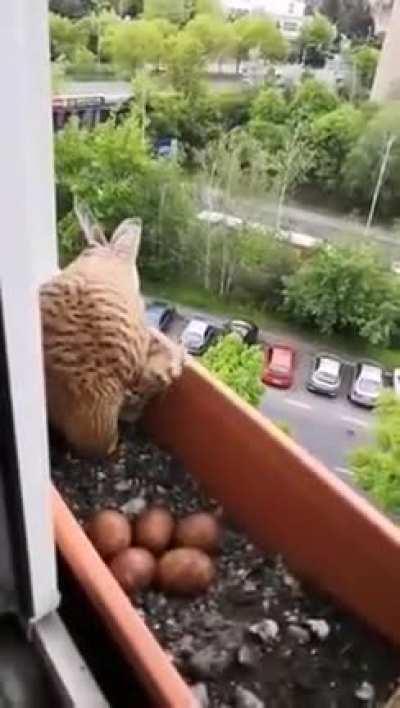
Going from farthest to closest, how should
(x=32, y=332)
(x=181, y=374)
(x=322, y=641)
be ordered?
(x=181, y=374), (x=322, y=641), (x=32, y=332)

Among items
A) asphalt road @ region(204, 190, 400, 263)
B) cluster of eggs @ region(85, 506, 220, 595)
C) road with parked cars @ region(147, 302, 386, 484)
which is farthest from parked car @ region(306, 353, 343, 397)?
cluster of eggs @ region(85, 506, 220, 595)

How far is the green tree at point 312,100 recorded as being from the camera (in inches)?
33.5

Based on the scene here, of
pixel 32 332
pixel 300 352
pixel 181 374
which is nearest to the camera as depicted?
pixel 32 332

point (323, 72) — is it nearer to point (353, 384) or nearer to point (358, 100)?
point (358, 100)

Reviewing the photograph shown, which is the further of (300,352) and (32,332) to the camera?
(300,352)

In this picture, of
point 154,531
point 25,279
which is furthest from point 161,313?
point 25,279

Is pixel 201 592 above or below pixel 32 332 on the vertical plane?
below

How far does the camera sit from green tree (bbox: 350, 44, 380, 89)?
81 cm

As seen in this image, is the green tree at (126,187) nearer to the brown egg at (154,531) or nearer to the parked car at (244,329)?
the parked car at (244,329)

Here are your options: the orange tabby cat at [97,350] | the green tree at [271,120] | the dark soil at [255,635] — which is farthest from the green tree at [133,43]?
the dark soil at [255,635]

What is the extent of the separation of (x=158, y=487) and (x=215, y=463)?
0.07 m

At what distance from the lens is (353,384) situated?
87cm

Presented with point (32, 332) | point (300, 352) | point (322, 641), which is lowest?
point (322, 641)

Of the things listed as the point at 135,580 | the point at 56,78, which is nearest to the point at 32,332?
the point at 135,580
